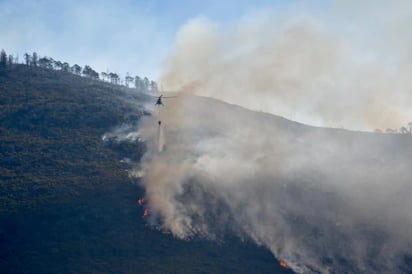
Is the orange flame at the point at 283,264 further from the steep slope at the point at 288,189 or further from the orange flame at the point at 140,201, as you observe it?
the orange flame at the point at 140,201

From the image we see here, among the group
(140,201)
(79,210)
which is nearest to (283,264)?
(140,201)

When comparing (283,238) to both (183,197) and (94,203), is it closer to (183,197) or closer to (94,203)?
(183,197)

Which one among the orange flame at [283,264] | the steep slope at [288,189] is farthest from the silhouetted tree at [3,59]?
the orange flame at [283,264]

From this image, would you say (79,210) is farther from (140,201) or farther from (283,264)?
(283,264)

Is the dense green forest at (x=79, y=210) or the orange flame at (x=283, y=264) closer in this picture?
the dense green forest at (x=79, y=210)

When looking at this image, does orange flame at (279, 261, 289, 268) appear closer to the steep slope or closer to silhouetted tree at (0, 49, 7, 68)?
the steep slope

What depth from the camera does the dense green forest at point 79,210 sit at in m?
69.6

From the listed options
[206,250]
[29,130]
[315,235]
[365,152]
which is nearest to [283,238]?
[315,235]

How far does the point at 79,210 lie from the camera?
8262cm

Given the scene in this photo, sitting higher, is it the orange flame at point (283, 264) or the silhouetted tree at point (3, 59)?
the silhouetted tree at point (3, 59)

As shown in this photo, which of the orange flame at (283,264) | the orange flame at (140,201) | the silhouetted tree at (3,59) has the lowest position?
the orange flame at (283,264)

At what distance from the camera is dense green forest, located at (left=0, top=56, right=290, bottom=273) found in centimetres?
6956

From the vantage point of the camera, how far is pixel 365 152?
4867 inches

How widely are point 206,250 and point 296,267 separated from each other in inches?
613
